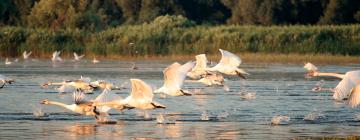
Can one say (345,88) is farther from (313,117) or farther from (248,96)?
(248,96)

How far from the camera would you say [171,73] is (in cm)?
1877

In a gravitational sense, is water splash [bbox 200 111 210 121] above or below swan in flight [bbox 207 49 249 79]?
below

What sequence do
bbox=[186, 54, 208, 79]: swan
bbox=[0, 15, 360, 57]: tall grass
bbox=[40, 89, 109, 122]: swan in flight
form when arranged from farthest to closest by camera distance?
bbox=[0, 15, 360, 57]: tall grass < bbox=[186, 54, 208, 79]: swan < bbox=[40, 89, 109, 122]: swan in flight

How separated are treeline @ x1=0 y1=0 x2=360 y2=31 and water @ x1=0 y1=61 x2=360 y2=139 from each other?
26.5 metres

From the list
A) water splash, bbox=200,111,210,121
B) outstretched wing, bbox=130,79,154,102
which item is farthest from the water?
outstretched wing, bbox=130,79,154,102

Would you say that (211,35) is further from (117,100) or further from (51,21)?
(117,100)

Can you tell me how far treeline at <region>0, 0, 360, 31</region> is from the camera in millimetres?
59562

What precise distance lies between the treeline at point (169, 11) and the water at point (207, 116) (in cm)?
2648

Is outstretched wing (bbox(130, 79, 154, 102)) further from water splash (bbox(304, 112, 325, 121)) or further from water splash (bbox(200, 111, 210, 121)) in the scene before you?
water splash (bbox(304, 112, 325, 121))

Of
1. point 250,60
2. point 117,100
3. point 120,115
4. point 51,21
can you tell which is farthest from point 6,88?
point 51,21

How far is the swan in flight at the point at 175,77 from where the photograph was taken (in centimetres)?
1853

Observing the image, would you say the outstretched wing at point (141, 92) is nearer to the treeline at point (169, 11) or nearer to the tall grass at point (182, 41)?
the tall grass at point (182, 41)

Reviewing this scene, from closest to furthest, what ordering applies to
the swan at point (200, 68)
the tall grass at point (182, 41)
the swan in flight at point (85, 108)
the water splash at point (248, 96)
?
the swan in flight at point (85, 108), the swan at point (200, 68), the water splash at point (248, 96), the tall grass at point (182, 41)

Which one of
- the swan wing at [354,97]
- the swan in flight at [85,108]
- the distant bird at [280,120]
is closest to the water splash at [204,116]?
the distant bird at [280,120]
